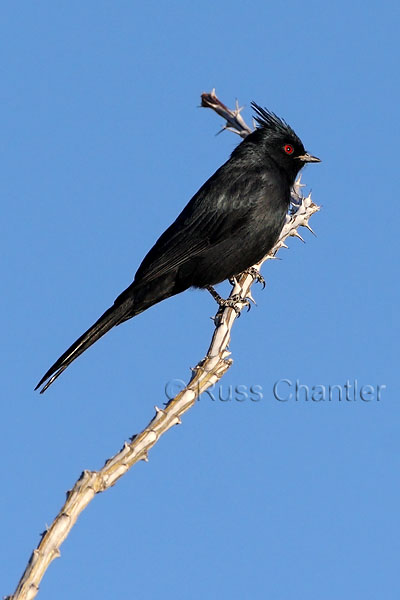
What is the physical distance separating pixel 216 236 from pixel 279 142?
142 centimetres

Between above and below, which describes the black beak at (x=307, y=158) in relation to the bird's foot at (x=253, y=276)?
above

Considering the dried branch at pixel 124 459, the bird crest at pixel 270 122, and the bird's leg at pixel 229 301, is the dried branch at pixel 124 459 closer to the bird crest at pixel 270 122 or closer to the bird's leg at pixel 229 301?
the bird's leg at pixel 229 301

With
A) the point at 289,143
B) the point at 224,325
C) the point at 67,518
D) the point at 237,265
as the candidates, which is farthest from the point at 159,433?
the point at 289,143

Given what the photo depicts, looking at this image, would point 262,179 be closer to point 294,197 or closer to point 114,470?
point 294,197

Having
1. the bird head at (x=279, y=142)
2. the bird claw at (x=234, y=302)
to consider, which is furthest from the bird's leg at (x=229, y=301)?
the bird head at (x=279, y=142)

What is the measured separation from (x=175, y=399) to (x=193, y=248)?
337 centimetres

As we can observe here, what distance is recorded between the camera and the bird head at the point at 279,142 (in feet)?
27.2

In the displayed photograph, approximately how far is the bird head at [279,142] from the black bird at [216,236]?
0.72 ft

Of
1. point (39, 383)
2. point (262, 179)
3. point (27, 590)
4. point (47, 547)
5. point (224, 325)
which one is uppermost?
point (262, 179)

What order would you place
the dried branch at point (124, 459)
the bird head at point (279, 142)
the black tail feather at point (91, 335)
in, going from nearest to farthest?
the dried branch at point (124, 459) < the black tail feather at point (91, 335) < the bird head at point (279, 142)

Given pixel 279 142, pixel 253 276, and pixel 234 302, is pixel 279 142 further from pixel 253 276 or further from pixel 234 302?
pixel 234 302

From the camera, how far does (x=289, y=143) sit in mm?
8406

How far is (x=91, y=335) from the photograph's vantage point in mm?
6590

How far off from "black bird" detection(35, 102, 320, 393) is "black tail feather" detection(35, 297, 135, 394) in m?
0.01
